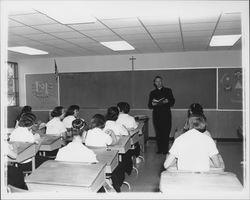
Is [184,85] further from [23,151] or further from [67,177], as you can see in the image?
[67,177]

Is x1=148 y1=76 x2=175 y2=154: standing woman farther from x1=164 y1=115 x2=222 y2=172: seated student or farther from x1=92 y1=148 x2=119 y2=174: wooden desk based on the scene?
x1=164 y1=115 x2=222 y2=172: seated student

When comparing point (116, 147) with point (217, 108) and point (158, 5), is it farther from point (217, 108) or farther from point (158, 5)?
point (217, 108)

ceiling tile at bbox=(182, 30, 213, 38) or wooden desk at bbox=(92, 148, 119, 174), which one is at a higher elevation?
ceiling tile at bbox=(182, 30, 213, 38)

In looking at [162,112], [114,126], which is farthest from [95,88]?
[114,126]

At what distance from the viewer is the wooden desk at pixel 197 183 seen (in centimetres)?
152

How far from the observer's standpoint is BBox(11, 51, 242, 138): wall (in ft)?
24.7

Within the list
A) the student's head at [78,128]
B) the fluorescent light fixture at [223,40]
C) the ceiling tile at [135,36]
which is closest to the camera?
the student's head at [78,128]

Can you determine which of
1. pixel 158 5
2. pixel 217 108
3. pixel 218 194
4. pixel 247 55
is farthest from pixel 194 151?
pixel 217 108

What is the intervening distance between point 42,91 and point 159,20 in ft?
17.7

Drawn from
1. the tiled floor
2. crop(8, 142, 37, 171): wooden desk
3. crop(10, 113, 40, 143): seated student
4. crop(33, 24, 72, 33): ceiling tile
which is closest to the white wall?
the tiled floor

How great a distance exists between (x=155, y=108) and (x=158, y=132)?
52 cm

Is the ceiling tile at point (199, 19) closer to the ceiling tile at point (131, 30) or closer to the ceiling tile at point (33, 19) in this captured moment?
the ceiling tile at point (131, 30)

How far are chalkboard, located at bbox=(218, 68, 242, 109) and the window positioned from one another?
5.82 meters

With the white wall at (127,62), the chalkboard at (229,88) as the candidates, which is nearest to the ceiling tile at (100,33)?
the white wall at (127,62)
